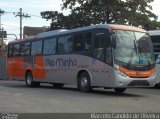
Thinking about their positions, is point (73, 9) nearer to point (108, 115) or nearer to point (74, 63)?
point (74, 63)

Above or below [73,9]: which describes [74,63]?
below

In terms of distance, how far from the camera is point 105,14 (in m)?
44.7

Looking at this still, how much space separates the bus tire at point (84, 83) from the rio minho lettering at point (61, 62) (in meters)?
0.87

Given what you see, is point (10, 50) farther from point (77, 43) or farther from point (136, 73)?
point (136, 73)

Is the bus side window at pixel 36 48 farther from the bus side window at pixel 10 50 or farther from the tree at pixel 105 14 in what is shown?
the tree at pixel 105 14

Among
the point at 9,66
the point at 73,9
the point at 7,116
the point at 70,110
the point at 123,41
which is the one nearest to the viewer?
the point at 7,116

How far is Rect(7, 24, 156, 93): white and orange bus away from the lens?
19453 mm

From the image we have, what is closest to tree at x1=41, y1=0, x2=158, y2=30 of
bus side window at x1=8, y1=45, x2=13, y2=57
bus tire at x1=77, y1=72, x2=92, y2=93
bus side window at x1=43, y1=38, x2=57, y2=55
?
bus side window at x1=8, y1=45, x2=13, y2=57

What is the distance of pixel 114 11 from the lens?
145ft

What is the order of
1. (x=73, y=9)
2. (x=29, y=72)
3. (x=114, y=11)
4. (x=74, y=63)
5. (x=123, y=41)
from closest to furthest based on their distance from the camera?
(x=123, y=41), (x=74, y=63), (x=29, y=72), (x=114, y=11), (x=73, y=9)

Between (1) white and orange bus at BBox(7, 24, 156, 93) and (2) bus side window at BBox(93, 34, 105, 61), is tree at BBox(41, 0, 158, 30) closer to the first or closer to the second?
(1) white and orange bus at BBox(7, 24, 156, 93)

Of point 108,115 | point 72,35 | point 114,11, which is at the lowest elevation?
point 108,115

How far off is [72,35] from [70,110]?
9282mm

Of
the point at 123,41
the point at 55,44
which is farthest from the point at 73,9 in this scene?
the point at 123,41
